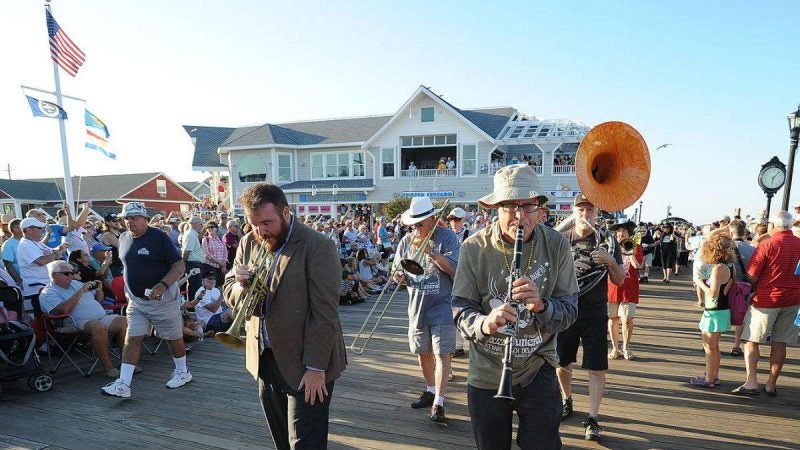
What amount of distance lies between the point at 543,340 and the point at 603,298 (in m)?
1.63

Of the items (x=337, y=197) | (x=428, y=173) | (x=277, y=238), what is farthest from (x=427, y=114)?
(x=277, y=238)

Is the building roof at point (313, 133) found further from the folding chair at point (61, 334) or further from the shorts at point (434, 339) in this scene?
the shorts at point (434, 339)

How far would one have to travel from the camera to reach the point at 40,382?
4898mm

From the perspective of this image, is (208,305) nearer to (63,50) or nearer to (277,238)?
(277,238)

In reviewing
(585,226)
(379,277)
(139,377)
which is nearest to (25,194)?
(379,277)

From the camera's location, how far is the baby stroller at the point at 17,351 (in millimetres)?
4641

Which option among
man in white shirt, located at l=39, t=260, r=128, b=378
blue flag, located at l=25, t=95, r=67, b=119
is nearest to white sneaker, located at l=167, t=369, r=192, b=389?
man in white shirt, located at l=39, t=260, r=128, b=378

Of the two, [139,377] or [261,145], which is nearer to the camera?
[139,377]

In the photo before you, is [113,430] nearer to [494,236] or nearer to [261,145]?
[494,236]

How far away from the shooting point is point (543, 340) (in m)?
2.23

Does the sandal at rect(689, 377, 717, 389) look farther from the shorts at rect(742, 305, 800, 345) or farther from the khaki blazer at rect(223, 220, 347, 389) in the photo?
the khaki blazer at rect(223, 220, 347, 389)

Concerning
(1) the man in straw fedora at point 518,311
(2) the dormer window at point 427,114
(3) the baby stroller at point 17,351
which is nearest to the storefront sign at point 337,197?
(2) the dormer window at point 427,114

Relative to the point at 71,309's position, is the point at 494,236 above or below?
above

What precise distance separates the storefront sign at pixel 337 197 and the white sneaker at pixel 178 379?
21261mm
